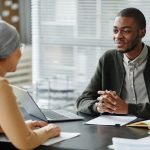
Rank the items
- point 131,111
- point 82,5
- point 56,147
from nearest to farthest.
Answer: point 56,147, point 131,111, point 82,5

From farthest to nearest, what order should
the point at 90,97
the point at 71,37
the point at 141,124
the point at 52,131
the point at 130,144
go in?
the point at 71,37 < the point at 90,97 < the point at 141,124 < the point at 52,131 < the point at 130,144

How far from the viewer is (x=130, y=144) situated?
1716mm

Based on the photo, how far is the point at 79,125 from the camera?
2.13 m

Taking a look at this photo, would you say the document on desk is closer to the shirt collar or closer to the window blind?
the shirt collar

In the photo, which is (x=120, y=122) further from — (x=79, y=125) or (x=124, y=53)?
(x=124, y=53)

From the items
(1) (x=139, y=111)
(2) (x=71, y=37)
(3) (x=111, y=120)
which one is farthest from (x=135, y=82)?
(2) (x=71, y=37)

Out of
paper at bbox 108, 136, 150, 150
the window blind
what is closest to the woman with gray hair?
paper at bbox 108, 136, 150, 150

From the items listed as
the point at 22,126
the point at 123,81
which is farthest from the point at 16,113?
the point at 123,81

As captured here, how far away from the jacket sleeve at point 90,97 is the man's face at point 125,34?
0.84 feet

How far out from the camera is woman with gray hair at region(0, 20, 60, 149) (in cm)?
160

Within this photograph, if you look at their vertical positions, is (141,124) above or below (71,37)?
below

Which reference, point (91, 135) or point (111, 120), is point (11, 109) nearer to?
point (91, 135)

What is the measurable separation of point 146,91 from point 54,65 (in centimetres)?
129

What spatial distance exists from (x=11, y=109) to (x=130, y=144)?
1.85 feet
